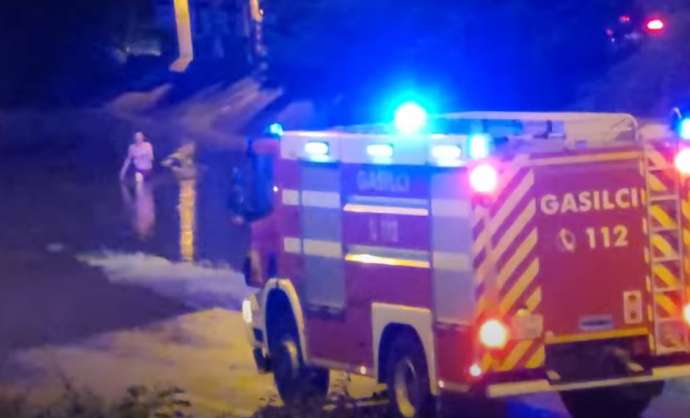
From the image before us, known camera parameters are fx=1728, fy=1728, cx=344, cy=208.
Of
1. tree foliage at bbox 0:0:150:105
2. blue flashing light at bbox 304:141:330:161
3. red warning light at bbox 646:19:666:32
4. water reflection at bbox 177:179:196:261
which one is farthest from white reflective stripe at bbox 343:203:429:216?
tree foliage at bbox 0:0:150:105

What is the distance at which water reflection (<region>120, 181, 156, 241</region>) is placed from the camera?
2581 cm

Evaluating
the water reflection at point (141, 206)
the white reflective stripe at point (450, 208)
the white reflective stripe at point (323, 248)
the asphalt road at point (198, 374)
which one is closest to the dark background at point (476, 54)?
the water reflection at point (141, 206)

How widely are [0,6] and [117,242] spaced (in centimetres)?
5466

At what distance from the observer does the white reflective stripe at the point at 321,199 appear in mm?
10891

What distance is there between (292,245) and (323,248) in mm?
472

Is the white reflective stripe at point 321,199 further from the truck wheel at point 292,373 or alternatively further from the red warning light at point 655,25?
the red warning light at point 655,25

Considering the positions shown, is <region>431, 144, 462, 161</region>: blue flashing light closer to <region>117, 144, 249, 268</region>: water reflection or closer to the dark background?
<region>117, 144, 249, 268</region>: water reflection

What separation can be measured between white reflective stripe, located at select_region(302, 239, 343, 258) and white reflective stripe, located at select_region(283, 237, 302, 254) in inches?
3.1

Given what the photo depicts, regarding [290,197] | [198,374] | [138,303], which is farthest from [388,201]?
[138,303]

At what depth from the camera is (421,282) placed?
10.1m

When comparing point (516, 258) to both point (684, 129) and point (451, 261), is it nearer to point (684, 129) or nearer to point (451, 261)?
point (451, 261)

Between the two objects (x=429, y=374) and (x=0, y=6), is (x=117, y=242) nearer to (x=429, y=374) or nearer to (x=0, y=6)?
(x=429, y=374)

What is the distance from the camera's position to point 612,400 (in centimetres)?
1088

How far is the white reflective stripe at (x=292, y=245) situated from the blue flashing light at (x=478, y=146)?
2034 mm
